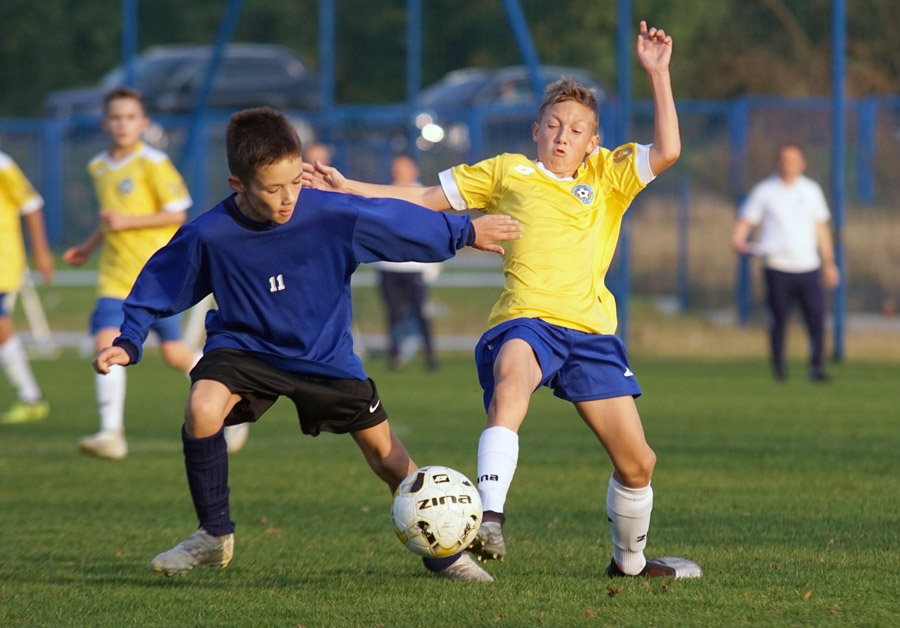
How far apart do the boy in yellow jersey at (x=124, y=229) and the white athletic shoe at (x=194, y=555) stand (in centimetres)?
335

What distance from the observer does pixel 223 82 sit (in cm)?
2425

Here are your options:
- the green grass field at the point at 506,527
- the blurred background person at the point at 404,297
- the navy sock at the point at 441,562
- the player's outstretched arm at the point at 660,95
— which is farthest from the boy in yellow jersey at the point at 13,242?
the player's outstretched arm at the point at 660,95

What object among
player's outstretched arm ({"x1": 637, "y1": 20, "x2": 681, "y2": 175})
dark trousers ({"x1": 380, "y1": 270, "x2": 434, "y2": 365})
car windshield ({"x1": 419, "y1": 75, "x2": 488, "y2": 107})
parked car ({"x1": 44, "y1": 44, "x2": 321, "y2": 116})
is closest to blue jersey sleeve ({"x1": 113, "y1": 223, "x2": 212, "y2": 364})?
player's outstretched arm ({"x1": 637, "y1": 20, "x2": 681, "y2": 175})

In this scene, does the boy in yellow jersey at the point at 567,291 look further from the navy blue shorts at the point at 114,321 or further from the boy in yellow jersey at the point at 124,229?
the boy in yellow jersey at the point at 124,229

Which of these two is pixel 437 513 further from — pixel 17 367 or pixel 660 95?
pixel 17 367

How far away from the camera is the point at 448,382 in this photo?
1319 centimetres

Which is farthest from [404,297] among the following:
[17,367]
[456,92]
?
[456,92]

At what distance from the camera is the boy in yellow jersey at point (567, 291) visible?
4602 mm

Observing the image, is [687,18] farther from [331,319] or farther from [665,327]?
[331,319]

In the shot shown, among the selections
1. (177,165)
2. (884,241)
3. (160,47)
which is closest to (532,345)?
(884,241)

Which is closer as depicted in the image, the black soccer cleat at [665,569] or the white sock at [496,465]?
the white sock at [496,465]

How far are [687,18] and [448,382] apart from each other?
1061cm

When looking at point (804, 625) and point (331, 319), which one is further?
point (331, 319)

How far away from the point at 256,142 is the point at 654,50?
4.80 feet
